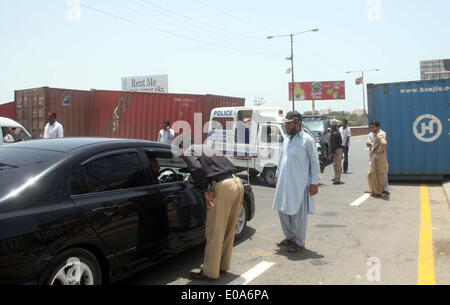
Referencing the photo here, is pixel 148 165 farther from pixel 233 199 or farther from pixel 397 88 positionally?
pixel 397 88

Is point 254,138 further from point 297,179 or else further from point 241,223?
point 297,179

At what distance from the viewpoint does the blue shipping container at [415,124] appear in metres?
10.4

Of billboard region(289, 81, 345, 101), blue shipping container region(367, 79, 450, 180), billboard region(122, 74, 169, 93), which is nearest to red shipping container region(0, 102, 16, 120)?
blue shipping container region(367, 79, 450, 180)

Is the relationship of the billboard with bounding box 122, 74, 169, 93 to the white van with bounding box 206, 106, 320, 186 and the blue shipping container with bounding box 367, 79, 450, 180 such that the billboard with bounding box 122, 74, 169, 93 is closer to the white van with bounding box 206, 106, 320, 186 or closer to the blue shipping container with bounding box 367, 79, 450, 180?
the white van with bounding box 206, 106, 320, 186

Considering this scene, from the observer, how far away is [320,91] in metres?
72.6

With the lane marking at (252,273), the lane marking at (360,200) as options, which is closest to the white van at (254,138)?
the lane marking at (360,200)

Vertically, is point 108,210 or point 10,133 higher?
point 10,133

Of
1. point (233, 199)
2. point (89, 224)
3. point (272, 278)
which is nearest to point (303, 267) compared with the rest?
point (272, 278)

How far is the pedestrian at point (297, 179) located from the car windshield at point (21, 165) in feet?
9.34

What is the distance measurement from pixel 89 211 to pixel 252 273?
6.44ft

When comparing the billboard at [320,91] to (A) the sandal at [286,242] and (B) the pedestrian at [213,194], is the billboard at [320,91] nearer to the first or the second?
(A) the sandal at [286,242]

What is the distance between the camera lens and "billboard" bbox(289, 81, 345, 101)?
72.3 meters

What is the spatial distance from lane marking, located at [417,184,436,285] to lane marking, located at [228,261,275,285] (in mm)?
1606

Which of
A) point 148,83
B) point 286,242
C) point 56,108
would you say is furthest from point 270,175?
point 148,83
